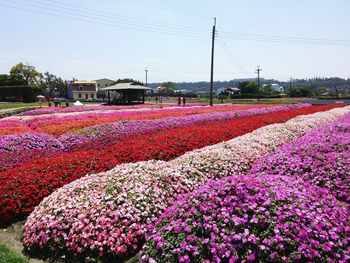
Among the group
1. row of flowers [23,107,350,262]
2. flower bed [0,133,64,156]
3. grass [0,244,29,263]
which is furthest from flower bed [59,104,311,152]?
grass [0,244,29,263]

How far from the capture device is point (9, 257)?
4.15 meters

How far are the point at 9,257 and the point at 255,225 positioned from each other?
3343 mm

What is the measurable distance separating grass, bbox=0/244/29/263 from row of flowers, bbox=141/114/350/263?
1.77 metres

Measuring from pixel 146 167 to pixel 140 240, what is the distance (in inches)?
67.6

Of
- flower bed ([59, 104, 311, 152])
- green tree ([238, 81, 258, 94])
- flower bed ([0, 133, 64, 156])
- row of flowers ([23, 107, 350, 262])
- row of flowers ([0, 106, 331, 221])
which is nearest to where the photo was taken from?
row of flowers ([23, 107, 350, 262])

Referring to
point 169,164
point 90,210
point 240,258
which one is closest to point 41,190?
point 90,210

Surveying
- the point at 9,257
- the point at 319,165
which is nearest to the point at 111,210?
the point at 9,257

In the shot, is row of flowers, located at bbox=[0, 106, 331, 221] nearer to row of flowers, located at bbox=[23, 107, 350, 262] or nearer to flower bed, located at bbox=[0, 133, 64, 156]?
row of flowers, located at bbox=[23, 107, 350, 262]

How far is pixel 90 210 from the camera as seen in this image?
4.41m

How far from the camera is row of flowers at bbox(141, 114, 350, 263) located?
9.59 feet

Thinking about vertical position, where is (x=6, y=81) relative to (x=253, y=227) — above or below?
above

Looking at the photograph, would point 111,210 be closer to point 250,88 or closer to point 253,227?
point 253,227

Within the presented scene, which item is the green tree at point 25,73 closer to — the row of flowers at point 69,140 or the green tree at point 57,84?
the green tree at point 57,84

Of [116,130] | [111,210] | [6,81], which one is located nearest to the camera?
[111,210]
